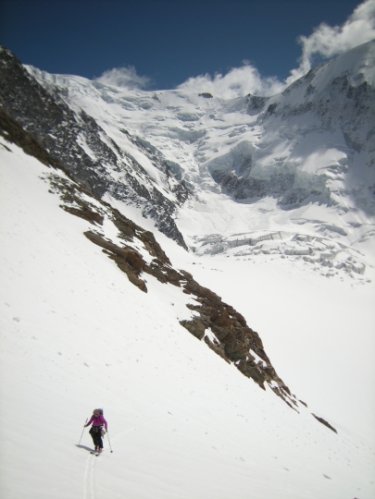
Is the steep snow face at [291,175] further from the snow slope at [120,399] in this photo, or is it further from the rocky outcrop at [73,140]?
the snow slope at [120,399]

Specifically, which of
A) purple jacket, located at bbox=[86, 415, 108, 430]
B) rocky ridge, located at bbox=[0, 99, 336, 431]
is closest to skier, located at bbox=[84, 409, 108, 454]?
purple jacket, located at bbox=[86, 415, 108, 430]

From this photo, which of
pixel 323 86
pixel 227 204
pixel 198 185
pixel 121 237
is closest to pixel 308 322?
pixel 121 237

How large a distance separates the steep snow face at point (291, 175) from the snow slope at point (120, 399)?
76.8 m

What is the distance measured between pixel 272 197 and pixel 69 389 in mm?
162816

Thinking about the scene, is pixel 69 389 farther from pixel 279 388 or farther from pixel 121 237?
pixel 121 237

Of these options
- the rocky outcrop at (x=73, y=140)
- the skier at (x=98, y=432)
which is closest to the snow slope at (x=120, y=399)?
the skier at (x=98, y=432)

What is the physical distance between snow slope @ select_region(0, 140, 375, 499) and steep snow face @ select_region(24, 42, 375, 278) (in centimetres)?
7683

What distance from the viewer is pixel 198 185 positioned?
173500 millimetres

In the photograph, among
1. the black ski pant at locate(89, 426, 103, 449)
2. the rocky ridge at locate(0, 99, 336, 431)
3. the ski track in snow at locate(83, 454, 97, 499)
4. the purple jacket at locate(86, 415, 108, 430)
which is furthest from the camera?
the rocky ridge at locate(0, 99, 336, 431)

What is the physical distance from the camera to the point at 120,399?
10305 mm

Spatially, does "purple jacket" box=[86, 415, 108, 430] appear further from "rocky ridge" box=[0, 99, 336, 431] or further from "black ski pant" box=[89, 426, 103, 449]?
"rocky ridge" box=[0, 99, 336, 431]

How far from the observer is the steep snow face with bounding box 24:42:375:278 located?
111625 millimetres

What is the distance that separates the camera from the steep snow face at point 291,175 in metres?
112

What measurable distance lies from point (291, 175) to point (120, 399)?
A: 16419 centimetres
